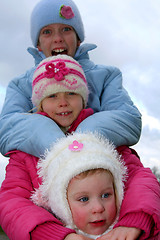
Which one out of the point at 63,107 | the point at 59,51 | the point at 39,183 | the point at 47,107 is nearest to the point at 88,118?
the point at 63,107

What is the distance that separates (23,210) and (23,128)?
66 cm

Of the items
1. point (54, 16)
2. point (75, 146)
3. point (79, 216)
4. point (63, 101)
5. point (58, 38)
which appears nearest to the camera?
point (79, 216)

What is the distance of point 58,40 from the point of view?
267 cm

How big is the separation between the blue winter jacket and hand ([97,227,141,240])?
0.66 meters

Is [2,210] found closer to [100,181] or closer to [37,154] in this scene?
[37,154]

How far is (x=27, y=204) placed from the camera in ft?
5.99

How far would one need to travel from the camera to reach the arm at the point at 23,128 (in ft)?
6.98

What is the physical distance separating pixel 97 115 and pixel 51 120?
1.01 ft

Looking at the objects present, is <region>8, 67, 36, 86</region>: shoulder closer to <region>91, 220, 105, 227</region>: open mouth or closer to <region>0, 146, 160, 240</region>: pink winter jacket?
<region>0, 146, 160, 240</region>: pink winter jacket

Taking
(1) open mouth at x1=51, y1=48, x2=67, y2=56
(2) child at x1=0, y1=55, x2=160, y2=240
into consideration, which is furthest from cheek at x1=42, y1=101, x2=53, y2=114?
(1) open mouth at x1=51, y1=48, x2=67, y2=56

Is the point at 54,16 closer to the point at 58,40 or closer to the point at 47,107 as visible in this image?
the point at 58,40

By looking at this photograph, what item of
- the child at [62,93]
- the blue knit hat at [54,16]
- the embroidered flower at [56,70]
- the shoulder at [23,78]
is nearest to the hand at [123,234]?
the child at [62,93]

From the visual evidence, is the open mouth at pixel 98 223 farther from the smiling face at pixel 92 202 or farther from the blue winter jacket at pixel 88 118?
the blue winter jacket at pixel 88 118

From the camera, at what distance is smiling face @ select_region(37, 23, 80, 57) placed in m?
2.71
